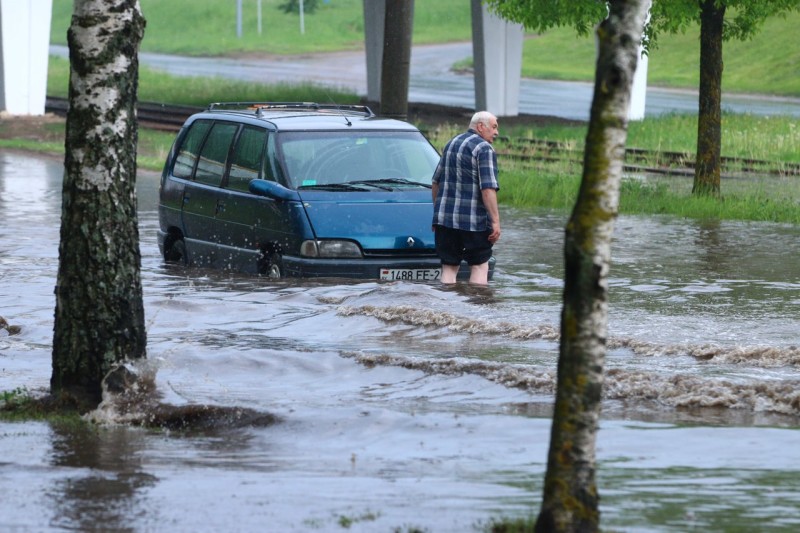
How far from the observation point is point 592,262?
18.1 ft

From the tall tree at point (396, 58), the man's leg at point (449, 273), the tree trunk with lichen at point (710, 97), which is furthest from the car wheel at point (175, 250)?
the tree trunk with lichen at point (710, 97)

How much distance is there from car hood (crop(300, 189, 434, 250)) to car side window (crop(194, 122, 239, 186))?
154 centimetres

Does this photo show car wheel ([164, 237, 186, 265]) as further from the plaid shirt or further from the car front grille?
the plaid shirt

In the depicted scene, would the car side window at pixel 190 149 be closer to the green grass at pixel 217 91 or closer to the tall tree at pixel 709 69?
the tall tree at pixel 709 69

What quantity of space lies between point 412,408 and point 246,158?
6282 mm

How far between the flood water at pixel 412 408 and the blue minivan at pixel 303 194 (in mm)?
305

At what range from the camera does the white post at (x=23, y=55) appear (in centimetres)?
3931

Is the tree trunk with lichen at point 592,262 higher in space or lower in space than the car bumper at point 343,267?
higher

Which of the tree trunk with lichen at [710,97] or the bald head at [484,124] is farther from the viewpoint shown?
the tree trunk with lichen at [710,97]

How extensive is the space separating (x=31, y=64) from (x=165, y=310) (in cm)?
2892

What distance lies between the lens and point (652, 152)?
91.7ft

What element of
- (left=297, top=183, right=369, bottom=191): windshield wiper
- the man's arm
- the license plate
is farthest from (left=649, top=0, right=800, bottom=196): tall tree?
the man's arm

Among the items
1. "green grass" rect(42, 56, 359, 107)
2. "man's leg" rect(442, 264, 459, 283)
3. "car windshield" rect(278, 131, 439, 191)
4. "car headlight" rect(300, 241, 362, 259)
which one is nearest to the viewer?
"man's leg" rect(442, 264, 459, 283)

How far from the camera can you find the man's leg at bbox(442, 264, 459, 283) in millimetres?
12656
